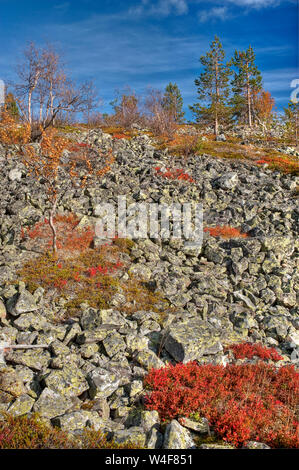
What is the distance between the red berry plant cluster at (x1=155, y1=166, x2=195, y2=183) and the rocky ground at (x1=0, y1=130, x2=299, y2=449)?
1.37 metres

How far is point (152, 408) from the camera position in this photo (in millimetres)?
7391

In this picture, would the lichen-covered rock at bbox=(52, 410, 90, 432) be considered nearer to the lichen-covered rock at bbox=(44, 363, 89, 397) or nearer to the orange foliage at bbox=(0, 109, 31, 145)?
the lichen-covered rock at bbox=(44, 363, 89, 397)

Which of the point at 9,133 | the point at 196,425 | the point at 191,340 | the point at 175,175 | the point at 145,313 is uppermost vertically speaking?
the point at 9,133

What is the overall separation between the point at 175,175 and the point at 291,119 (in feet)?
204

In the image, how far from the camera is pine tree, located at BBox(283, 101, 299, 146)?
232 feet

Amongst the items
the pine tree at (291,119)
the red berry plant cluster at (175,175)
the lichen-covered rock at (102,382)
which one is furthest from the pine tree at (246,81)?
the lichen-covered rock at (102,382)

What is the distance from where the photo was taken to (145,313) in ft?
39.0

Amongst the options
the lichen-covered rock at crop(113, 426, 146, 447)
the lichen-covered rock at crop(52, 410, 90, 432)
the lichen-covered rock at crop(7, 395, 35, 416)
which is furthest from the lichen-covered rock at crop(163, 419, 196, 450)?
the lichen-covered rock at crop(7, 395, 35, 416)

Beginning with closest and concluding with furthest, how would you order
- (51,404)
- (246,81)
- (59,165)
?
(51,404)
(59,165)
(246,81)

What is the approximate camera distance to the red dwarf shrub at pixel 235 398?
6556 mm

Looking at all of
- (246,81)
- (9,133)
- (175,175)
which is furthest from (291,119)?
(9,133)

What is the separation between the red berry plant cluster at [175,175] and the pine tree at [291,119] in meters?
53.7

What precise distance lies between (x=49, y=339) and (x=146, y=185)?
17.1 m

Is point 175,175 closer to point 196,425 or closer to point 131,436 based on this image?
point 196,425
